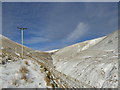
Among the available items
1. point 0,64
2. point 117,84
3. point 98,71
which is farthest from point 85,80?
point 0,64

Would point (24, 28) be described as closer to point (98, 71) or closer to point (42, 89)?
point (42, 89)

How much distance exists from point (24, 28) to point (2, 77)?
1240cm

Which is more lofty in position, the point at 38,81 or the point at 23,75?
the point at 23,75

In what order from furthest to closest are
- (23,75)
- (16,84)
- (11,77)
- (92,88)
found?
1. (92,88)
2. (23,75)
3. (11,77)
4. (16,84)

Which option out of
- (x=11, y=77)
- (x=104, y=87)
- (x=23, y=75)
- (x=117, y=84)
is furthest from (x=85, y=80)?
(x=11, y=77)

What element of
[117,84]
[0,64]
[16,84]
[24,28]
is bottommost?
[117,84]

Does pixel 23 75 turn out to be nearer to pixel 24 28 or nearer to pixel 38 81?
pixel 38 81

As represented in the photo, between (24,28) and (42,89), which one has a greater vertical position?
(24,28)

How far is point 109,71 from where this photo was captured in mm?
15703

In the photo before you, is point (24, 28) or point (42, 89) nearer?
point (42, 89)

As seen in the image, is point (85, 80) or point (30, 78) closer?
point (30, 78)

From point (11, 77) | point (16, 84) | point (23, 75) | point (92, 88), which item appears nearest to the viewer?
point (16, 84)

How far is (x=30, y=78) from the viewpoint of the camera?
10.6m

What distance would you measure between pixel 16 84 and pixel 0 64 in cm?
407
